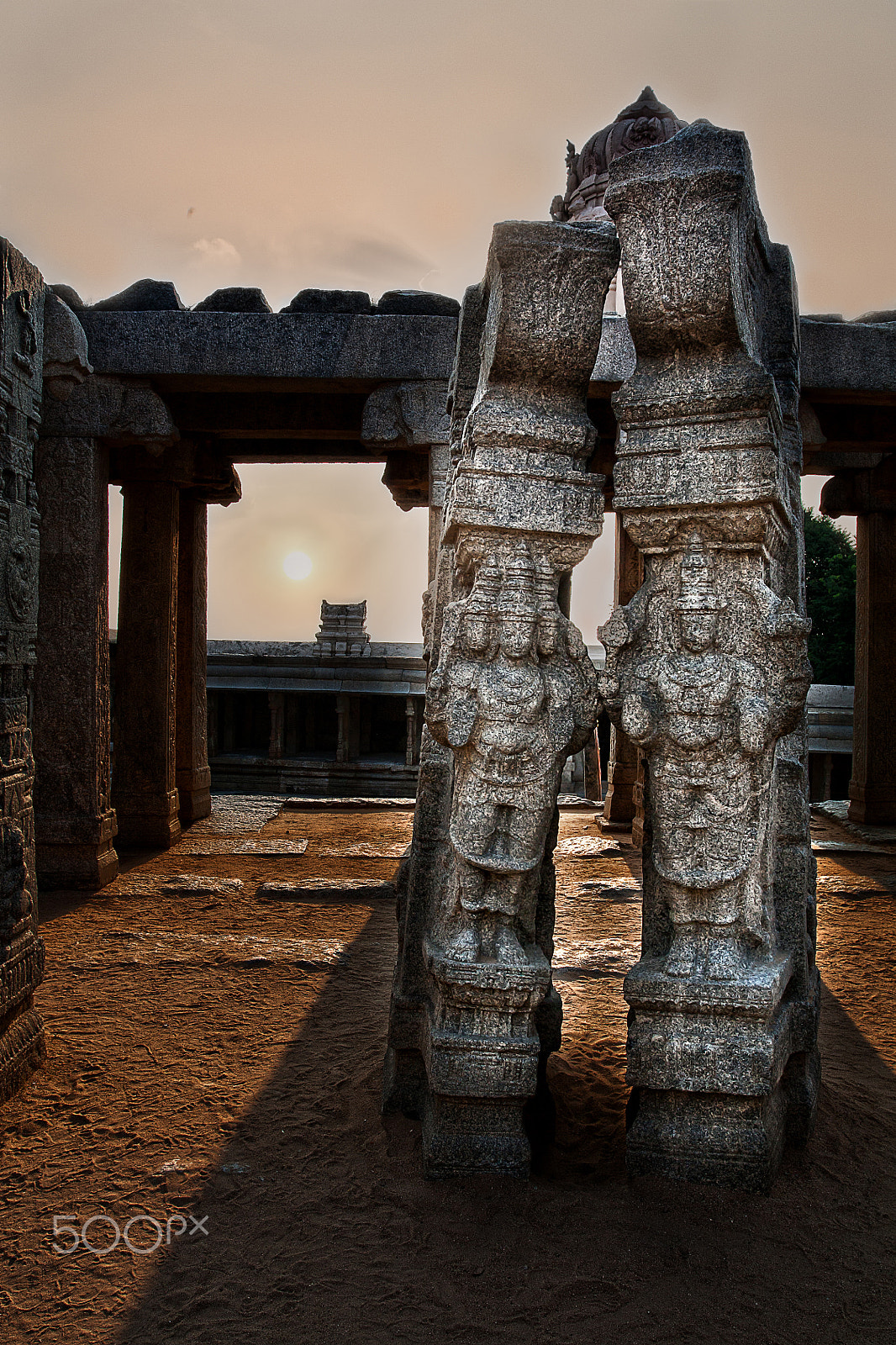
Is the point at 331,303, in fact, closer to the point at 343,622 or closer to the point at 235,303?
the point at 235,303

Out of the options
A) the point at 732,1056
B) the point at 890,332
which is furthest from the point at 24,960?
the point at 890,332

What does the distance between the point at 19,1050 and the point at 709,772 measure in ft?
10.5

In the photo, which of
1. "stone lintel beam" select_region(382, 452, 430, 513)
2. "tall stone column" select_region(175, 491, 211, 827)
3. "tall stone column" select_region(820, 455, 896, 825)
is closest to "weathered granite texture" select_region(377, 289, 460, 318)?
"stone lintel beam" select_region(382, 452, 430, 513)

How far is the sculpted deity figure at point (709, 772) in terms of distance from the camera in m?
3.27

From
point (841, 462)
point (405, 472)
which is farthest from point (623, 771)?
point (841, 462)

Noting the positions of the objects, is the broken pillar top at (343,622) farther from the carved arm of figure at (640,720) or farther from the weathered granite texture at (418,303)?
the carved arm of figure at (640,720)

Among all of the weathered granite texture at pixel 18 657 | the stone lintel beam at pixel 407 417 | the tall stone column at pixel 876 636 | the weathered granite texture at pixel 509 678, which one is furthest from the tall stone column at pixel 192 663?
the tall stone column at pixel 876 636

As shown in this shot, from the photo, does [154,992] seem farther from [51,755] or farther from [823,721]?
[823,721]

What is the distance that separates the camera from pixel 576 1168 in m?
3.46

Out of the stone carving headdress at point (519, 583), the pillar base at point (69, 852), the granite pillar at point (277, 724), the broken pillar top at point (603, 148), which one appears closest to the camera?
the stone carving headdress at point (519, 583)

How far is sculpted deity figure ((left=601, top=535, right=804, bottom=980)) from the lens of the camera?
10.7 feet

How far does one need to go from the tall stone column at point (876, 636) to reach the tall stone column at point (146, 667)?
7231 mm

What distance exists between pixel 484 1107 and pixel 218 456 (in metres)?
7.91

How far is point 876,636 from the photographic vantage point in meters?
10.3
